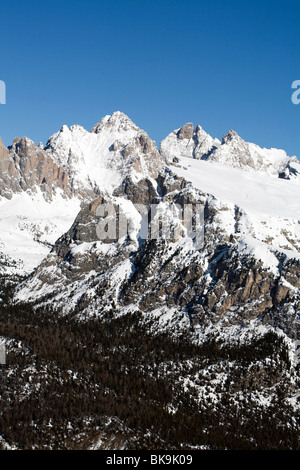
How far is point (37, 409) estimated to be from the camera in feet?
523

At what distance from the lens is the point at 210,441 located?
157m

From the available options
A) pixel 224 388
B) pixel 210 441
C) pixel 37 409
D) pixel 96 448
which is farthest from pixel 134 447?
pixel 224 388

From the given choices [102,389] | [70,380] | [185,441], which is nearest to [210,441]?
[185,441]

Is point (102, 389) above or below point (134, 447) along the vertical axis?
above

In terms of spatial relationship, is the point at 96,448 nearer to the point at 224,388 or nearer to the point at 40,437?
the point at 40,437

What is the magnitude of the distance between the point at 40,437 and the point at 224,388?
84.0m

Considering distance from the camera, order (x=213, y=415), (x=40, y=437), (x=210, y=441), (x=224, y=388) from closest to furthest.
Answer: (x=40, y=437) < (x=210, y=441) < (x=213, y=415) < (x=224, y=388)
